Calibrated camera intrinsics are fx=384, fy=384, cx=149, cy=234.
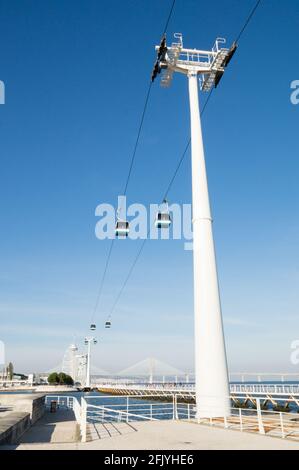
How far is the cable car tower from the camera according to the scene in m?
14.9

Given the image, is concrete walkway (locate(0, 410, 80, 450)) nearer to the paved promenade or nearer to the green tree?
the paved promenade

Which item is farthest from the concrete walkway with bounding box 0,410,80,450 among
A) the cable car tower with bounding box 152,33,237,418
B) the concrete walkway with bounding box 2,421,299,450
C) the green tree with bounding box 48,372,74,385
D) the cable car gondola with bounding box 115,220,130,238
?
the green tree with bounding box 48,372,74,385

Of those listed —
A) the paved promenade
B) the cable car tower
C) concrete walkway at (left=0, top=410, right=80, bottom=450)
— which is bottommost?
concrete walkway at (left=0, top=410, right=80, bottom=450)

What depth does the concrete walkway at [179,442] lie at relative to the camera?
9.26 meters

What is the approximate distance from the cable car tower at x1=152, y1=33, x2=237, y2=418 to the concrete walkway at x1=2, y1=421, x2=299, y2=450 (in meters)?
2.34

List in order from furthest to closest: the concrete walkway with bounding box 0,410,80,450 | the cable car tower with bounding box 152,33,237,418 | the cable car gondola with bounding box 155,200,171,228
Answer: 1. the cable car gondola with bounding box 155,200,171,228
2. the cable car tower with bounding box 152,33,237,418
3. the concrete walkway with bounding box 0,410,80,450

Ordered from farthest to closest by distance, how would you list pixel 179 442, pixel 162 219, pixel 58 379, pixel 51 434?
pixel 58 379 → pixel 162 219 → pixel 51 434 → pixel 179 442

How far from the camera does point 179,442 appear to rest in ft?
33.2

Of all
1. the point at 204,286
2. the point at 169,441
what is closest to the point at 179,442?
the point at 169,441

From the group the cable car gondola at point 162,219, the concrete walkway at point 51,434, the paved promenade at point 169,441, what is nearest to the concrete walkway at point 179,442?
the paved promenade at point 169,441

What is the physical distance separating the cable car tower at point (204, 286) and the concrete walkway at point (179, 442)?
2342mm

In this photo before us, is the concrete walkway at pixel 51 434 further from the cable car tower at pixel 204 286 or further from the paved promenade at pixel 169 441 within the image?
the cable car tower at pixel 204 286

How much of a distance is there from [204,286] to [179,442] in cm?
657

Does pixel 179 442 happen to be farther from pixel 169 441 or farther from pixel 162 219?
pixel 162 219
